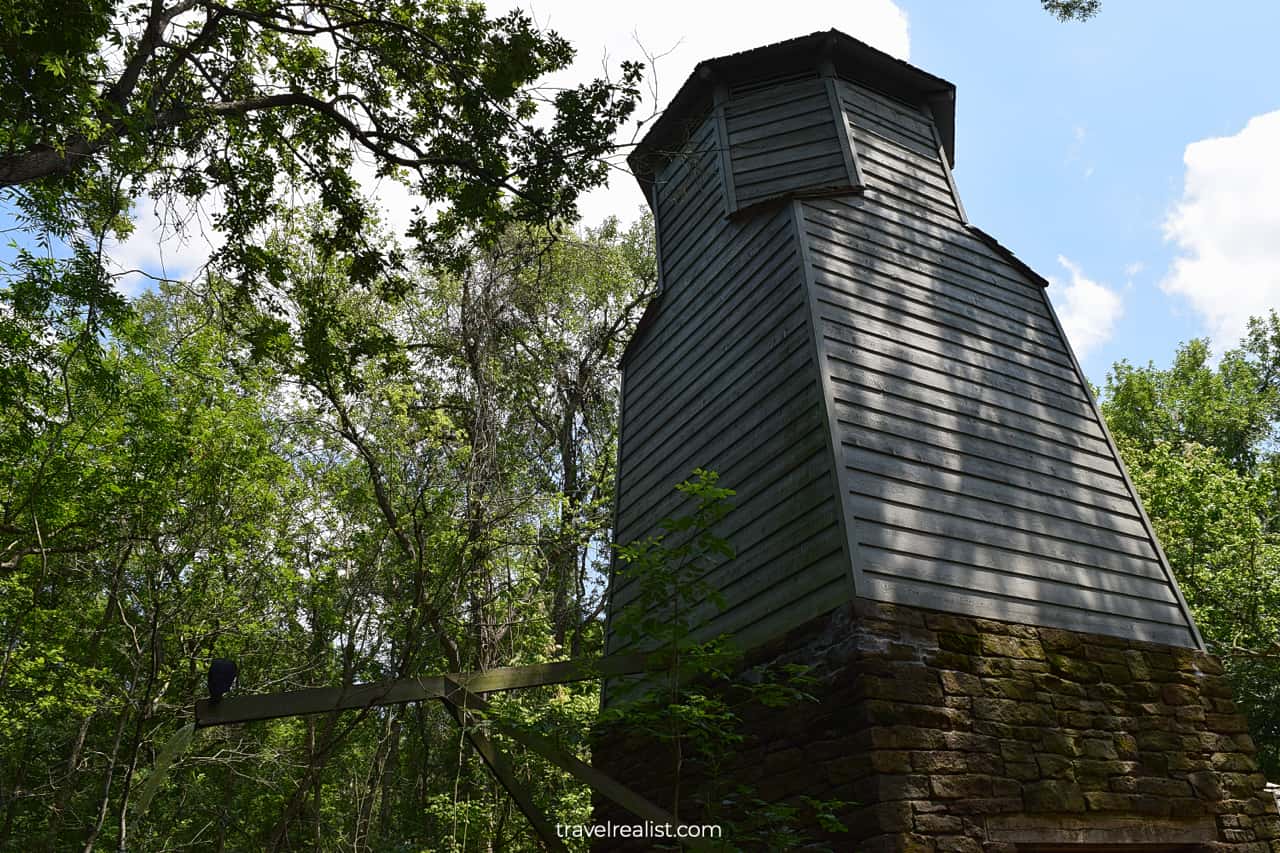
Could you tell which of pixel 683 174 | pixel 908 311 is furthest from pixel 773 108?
pixel 908 311

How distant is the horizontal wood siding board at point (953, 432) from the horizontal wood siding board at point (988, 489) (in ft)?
0.58

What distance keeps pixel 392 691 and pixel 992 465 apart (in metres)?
3.94

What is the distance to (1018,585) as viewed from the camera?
4.81 meters

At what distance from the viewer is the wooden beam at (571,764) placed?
438 cm

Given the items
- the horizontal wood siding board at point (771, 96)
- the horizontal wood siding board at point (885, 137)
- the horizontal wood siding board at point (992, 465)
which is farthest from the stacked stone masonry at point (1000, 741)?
the horizontal wood siding board at point (771, 96)

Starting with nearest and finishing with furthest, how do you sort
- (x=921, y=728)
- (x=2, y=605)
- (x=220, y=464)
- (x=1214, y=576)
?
1. (x=921, y=728)
2. (x=220, y=464)
3. (x=2, y=605)
4. (x=1214, y=576)

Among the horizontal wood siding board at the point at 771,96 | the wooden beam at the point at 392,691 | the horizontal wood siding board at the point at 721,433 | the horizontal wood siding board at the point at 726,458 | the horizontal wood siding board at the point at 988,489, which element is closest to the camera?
the wooden beam at the point at 392,691

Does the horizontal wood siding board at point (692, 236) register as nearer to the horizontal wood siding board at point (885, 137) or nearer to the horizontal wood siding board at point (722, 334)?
the horizontal wood siding board at point (722, 334)

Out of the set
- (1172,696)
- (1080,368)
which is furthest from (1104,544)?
(1080,368)

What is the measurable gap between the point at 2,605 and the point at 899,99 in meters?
12.6

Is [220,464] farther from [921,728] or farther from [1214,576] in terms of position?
[1214,576]

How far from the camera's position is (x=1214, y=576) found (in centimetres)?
1257

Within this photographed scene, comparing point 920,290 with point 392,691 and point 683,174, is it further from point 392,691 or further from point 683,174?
point 392,691

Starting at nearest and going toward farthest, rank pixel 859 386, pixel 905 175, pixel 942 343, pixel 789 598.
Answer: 1. pixel 789 598
2. pixel 859 386
3. pixel 942 343
4. pixel 905 175
